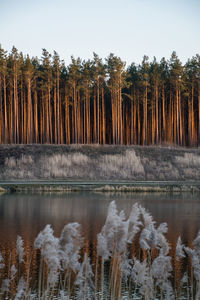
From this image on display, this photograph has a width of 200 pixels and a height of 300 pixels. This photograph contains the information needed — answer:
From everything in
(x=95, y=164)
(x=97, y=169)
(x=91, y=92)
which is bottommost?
(x=97, y=169)

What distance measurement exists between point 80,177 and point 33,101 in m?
26.4

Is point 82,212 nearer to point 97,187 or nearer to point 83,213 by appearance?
point 83,213

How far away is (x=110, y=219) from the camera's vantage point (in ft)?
20.6

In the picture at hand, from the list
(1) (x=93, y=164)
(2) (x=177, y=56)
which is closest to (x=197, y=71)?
(2) (x=177, y=56)

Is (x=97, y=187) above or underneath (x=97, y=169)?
underneath

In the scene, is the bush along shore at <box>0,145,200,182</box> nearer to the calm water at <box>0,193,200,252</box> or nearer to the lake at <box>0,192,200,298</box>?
the lake at <box>0,192,200,298</box>

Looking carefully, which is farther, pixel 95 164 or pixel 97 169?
pixel 95 164

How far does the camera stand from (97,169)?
38250 mm

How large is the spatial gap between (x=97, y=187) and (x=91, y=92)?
26367mm

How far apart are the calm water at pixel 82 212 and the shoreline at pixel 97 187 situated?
1870 mm

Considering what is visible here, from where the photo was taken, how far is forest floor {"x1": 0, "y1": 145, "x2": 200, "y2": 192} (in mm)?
32531

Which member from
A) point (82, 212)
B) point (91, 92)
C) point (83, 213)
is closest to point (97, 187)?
point (82, 212)

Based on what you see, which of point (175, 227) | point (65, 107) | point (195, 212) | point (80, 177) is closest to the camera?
point (175, 227)

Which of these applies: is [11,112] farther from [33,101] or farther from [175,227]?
[175,227]
